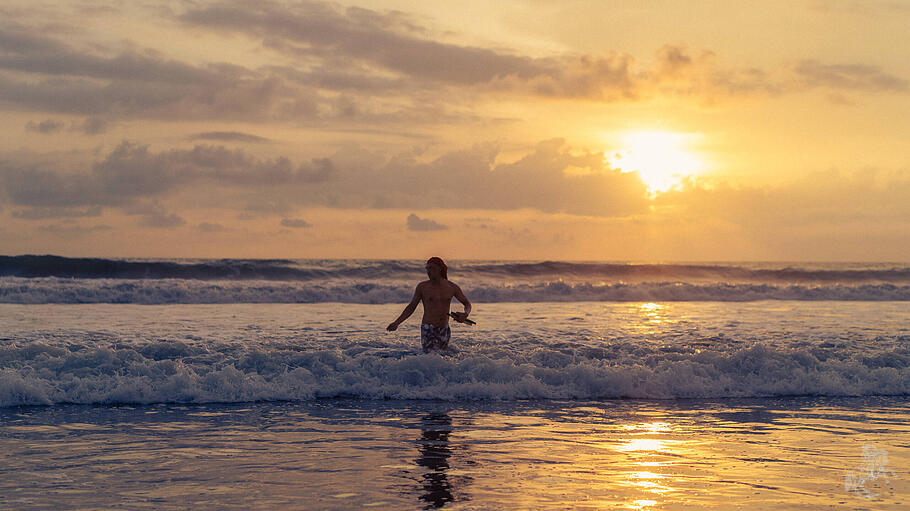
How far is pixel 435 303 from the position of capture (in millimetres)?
Result: 13094

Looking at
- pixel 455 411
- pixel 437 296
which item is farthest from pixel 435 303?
pixel 455 411

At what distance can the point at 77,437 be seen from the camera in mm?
9219

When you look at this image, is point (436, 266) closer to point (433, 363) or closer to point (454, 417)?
point (433, 363)

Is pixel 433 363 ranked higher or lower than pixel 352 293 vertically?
lower

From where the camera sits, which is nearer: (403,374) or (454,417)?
(454,417)

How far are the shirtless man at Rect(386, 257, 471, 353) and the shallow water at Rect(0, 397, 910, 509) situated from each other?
1824mm

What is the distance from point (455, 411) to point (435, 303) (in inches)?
98.1

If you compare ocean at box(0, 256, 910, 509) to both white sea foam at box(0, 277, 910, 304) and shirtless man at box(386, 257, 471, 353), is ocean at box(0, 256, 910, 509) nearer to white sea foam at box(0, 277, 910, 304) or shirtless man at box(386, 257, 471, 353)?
shirtless man at box(386, 257, 471, 353)

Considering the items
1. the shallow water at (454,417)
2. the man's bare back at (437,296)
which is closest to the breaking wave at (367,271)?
the shallow water at (454,417)

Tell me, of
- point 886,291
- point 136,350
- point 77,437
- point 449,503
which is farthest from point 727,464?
point 886,291

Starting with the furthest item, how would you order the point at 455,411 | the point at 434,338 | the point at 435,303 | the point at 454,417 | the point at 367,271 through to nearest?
the point at 367,271 → the point at 434,338 → the point at 435,303 → the point at 455,411 → the point at 454,417

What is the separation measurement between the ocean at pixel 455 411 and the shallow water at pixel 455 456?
4cm

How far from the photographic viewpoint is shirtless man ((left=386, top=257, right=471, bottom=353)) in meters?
13.0

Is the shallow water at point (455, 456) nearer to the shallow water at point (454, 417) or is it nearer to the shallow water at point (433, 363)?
the shallow water at point (454, 417)
